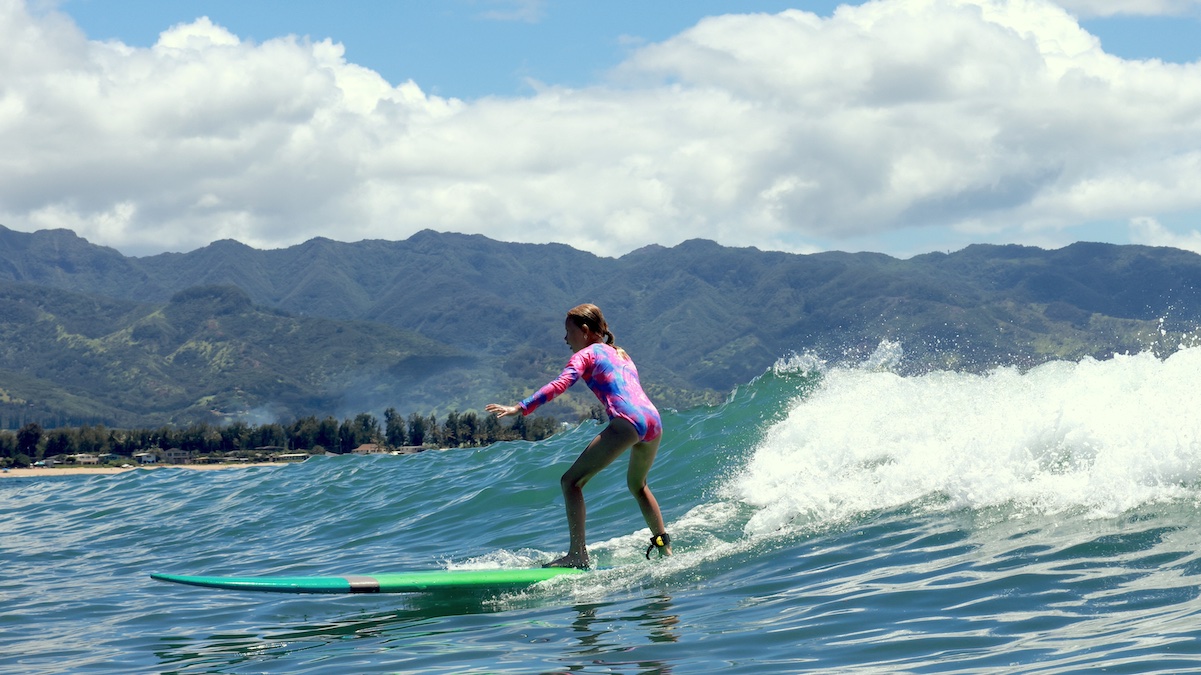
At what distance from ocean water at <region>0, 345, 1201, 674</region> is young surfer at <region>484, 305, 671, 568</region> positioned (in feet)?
1.88

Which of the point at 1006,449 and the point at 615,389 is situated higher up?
the point at 615,389

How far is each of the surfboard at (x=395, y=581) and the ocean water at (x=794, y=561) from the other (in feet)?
0.55

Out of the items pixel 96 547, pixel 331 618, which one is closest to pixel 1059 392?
pixel 331 618

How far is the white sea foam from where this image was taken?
10.1 m

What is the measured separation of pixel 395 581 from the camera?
9.41 meters

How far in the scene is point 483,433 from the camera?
10069 centimetres

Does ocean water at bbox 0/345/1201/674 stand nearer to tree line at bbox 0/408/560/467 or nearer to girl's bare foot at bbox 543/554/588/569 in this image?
girl's bare foot at bbox 543/554/588/569

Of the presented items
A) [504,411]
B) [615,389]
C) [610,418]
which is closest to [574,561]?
[610,418]

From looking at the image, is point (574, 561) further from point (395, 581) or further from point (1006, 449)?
point (1006, 449)

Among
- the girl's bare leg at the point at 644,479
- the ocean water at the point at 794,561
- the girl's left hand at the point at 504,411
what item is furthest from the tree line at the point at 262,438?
the girl's left hand at the point at 504,411

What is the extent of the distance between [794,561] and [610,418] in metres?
2.09

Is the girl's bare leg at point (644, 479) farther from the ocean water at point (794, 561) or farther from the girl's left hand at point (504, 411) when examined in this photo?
the girl's left hand at point (504, 411)

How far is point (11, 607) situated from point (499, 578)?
5.36 m

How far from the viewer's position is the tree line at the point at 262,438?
10000cm
